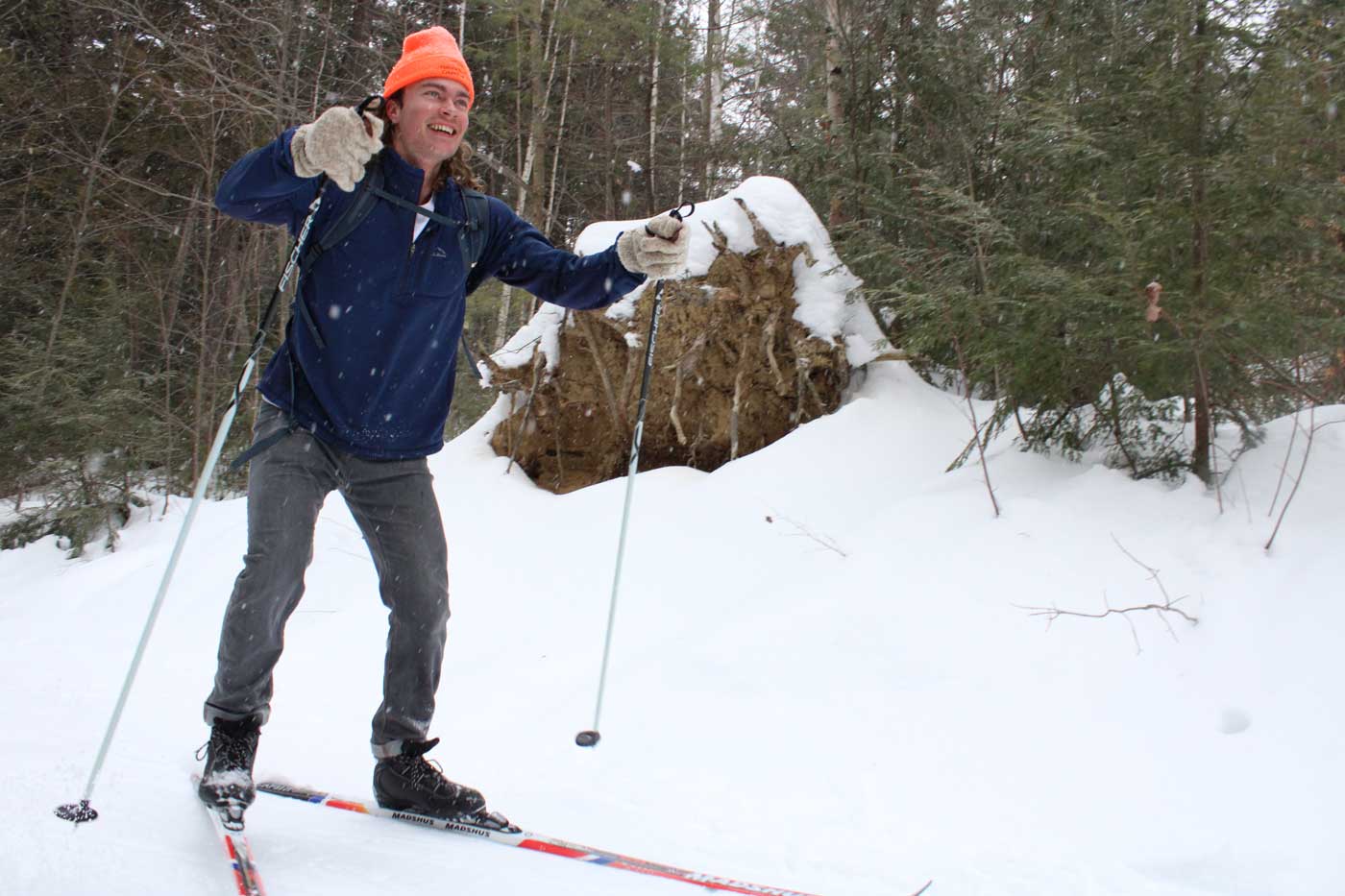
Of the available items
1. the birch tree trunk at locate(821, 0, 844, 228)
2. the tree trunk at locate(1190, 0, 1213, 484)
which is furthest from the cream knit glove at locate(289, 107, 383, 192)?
the birch tree trunk at locate(821, 0, 844, 228)

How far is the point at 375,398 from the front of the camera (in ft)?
9.02

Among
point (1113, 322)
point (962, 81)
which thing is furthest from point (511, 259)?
point (962, 81)

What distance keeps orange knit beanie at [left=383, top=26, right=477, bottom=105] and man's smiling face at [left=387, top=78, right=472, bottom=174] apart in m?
0.02

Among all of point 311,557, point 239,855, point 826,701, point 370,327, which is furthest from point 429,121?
point 826,701

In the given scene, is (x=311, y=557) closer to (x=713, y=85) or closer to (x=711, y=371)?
(x=711, y=371)

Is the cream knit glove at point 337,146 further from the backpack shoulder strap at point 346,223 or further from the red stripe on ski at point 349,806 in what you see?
the red stripe on ski at point 349,806

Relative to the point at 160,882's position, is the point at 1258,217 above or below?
above

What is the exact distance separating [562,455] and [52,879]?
544 centimetres

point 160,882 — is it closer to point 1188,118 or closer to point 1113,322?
point 1113,322

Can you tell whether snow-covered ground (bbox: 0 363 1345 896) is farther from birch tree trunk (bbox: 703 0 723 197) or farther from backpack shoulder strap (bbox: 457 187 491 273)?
birch tree trunk (bbox: 703 0 723 197)

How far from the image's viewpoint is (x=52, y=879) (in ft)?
7.11

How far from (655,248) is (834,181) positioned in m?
5.23

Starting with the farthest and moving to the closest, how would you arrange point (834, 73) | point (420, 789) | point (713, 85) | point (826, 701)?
point (713, 85), point (834, 73), point (826, 701), point (420, 789)

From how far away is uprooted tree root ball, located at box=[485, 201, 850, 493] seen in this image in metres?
7.06
